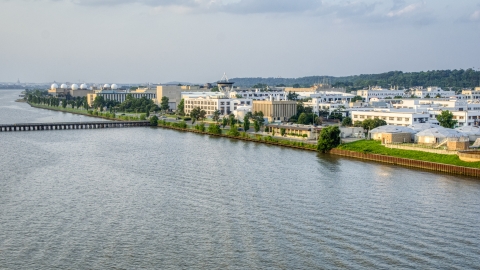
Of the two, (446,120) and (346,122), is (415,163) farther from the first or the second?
(346,122)

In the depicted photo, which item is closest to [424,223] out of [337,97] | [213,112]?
[213,112]

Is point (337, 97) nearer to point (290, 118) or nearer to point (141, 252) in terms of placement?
point (290, 118)

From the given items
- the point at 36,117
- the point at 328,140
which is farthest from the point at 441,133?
the point at 36,117

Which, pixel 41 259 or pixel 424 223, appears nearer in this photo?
pixel 41 259

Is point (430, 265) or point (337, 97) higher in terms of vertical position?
point (337, 97)

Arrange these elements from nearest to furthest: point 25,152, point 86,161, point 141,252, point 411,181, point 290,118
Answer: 1. point 141,252
2. point 411,181
3. point 86,161
4. point 25,152
5. point 290,118

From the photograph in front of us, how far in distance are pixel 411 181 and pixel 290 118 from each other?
10.8 meters

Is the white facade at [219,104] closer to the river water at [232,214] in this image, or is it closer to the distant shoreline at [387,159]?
the distant shoreline at [387,159]

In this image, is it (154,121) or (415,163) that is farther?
(154,121)

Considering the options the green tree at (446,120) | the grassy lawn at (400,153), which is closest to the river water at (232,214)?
the grassy lawn at (400,153)

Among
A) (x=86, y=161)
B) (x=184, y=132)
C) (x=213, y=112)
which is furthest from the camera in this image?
(x=213, y=112)

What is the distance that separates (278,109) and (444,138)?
8561 mm

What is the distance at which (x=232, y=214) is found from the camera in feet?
22.9

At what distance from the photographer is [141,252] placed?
564cm
